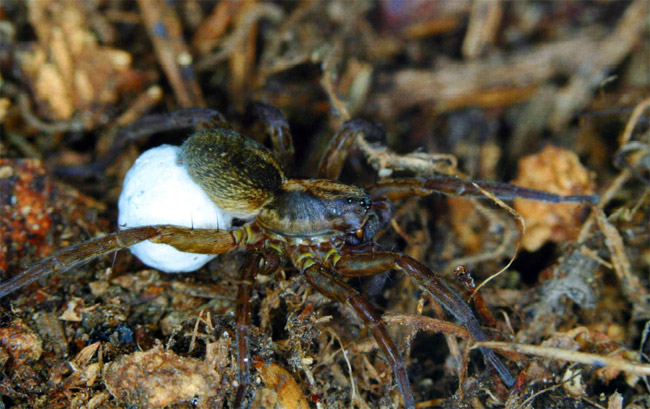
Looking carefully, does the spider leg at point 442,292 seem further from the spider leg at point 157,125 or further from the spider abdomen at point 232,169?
the spider leg at point 157,125

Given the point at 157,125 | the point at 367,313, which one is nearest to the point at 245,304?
the point at 367,313

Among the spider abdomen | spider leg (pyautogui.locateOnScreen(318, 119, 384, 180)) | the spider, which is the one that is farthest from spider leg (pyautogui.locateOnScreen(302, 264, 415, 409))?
spider leg (pyautogui.locateOnScreen(318, 119, 384, 180))

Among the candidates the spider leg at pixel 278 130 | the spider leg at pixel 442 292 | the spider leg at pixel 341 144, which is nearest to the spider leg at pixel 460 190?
the spider leg at pixel 341 144

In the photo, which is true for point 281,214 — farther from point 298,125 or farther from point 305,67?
point 305,67

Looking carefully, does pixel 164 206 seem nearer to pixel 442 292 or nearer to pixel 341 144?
pixel 341 144

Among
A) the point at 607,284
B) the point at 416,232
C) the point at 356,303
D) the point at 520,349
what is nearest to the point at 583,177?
the point at 607,284

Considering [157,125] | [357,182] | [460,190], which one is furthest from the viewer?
[357,182]

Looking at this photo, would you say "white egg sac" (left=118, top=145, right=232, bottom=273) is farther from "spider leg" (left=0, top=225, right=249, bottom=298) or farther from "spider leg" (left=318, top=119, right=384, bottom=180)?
"spider leg" (left=318, top=119, right=384, bottom=180)

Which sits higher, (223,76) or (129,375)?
(223,76)
